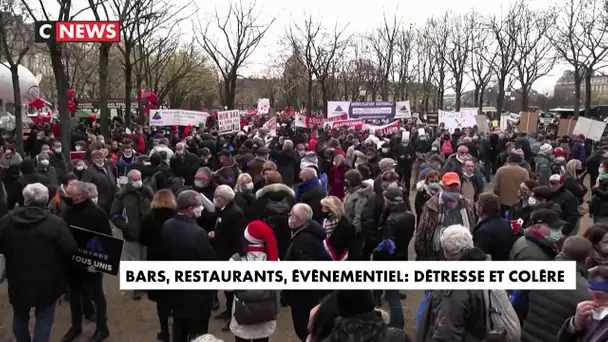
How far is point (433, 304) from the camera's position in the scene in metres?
3.98

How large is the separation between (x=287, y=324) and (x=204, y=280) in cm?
210

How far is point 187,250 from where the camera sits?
5.34 metres

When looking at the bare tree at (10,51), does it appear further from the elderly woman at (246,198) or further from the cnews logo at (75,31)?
the elderly woman at (246,198)

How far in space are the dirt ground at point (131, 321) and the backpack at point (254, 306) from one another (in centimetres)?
179

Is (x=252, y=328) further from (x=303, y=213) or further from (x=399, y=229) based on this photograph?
(x=399, y=229)

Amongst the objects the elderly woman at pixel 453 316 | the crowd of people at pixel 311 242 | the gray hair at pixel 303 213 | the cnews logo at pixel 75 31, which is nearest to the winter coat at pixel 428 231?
the crowd of people at pixel 311 242

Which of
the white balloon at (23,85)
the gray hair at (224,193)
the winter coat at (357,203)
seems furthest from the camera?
the white balloon at (23,85)

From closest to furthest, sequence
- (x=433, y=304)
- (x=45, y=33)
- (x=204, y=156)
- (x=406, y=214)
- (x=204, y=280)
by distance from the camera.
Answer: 1. (x=433, y=304)
2. (x=204, y=280)
3. (x=406, y=214)
4. (x=204, y=156)
5. (x=45, y=33)

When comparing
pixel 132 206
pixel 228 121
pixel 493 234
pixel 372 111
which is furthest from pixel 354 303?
pixel 372 111

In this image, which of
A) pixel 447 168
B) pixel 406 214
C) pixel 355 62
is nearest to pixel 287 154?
pixel 447 168

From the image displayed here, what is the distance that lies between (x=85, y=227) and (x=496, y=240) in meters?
4.09

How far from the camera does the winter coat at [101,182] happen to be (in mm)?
9172

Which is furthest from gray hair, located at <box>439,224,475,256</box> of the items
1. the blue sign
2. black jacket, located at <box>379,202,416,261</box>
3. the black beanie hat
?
the blue sign

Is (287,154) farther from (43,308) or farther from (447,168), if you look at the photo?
(43,308)
